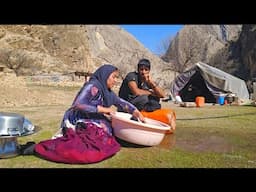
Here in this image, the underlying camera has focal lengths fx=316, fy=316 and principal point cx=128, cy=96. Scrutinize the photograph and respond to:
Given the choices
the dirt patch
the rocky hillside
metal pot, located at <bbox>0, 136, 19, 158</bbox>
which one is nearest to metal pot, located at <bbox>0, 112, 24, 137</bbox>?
metal pot, located at <bbox>0, 136, 19, 158</bbox>

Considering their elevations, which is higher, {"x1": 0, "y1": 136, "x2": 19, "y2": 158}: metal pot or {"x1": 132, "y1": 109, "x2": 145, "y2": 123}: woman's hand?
{"x1": 132, "y1": 109, "x2": 145, "y2": 123}: woman's hand

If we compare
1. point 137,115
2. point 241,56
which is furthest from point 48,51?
point 137,115

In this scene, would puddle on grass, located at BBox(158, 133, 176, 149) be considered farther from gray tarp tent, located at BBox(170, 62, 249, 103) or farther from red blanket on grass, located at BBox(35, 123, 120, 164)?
gray tarp tent, located at BBox(170, 62, 249, 103)

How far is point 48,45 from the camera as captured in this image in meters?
35.2

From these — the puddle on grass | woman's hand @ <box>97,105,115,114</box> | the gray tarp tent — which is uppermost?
woman's hand @ <box>97,105,115,114</box>

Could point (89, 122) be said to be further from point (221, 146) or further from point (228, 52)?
point (228, 52)

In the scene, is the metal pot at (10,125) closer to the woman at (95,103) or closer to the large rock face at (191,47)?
the woman at (95,103)

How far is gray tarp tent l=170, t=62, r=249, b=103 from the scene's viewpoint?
12.6 meters

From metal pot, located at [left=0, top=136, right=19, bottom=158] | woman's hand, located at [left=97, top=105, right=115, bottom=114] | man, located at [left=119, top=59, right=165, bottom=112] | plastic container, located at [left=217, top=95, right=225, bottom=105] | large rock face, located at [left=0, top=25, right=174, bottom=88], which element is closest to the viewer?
metal pot, located at [left=0, top=136, right=19, bottom=158]

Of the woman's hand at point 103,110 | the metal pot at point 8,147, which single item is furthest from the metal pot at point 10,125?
the woman's hand at point 103,110

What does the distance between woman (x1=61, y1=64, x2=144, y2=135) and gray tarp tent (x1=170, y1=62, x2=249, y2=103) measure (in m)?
9.56

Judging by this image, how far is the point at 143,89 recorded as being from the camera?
4359mm

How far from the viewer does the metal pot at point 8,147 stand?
3002mm
